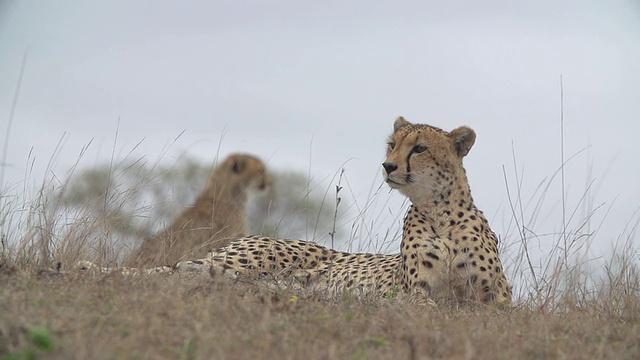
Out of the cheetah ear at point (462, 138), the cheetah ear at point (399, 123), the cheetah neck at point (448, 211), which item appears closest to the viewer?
the cheetah neck at point (448, 211)

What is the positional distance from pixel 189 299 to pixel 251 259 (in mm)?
2429

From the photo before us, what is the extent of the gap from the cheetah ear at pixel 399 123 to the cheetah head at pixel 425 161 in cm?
20

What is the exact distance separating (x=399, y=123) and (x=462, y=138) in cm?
43

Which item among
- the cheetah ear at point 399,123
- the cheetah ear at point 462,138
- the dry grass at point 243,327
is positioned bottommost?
the dry grass at point 243,327

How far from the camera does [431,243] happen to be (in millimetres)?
5086

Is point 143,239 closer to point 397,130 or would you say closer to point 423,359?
point 397,130

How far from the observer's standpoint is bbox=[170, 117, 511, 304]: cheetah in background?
16.2 ft

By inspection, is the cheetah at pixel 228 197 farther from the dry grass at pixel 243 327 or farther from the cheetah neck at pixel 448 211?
the dry grass at pixel 243 327

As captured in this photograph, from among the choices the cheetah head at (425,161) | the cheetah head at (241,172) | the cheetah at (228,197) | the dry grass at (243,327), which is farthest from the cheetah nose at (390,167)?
the cheetah head at (241,172)

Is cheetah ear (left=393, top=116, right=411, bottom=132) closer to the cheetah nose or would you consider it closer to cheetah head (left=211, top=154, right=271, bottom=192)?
the cheetah nose

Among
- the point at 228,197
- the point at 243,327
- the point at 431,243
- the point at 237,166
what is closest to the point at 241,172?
the point at 237,166

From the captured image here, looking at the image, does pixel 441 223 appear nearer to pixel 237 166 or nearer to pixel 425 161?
pixel 425 161

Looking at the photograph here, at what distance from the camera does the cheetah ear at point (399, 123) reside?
5629mm

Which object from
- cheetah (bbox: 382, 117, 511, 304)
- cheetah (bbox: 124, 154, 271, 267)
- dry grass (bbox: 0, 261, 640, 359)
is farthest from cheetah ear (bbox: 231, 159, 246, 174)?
dry grass (bbox: 0, 261, 640, 359)
